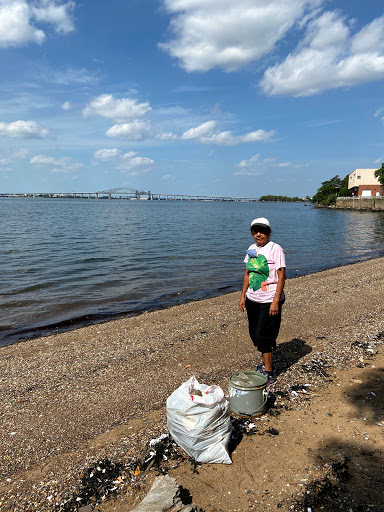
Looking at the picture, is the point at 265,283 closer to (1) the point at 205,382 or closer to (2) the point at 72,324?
(1) the point at 205,382

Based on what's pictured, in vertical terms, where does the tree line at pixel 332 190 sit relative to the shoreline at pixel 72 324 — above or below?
above

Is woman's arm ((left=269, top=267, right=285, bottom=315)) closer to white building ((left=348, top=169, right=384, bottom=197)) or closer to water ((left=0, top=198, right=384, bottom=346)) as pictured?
water ((left=0, top=198, right=384, bottom=346))

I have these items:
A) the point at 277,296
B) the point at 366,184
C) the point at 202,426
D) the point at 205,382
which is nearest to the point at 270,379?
Answer: the point at 205,382

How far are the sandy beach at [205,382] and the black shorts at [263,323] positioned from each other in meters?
0.81

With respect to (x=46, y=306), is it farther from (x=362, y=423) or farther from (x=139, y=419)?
(x=362, y=423)

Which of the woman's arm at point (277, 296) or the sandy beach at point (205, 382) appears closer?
the sandy beach at point (205, 382)

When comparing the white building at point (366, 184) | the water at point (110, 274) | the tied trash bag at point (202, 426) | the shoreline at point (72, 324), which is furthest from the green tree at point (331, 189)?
the tied trash bag at point (202, 426)

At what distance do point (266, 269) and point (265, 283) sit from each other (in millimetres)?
212

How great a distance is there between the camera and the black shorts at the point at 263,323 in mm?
5090

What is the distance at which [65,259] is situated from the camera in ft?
72.0

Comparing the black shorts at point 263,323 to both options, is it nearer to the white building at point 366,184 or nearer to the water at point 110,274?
the water at point 110,274

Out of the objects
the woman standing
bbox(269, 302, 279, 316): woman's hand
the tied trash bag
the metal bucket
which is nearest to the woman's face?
the woman standing

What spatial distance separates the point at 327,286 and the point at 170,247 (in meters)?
16.3

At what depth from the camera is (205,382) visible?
19.3ft
